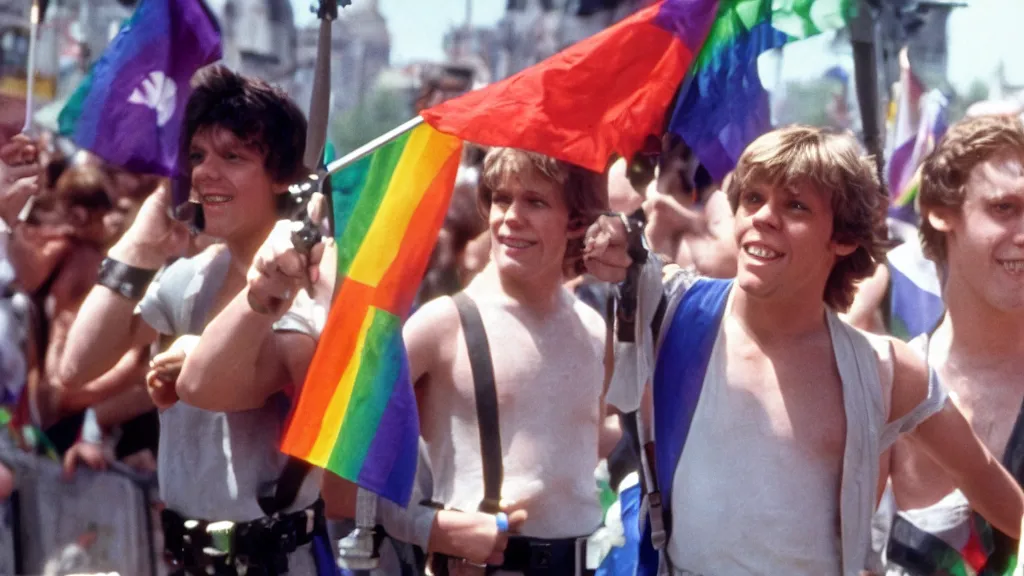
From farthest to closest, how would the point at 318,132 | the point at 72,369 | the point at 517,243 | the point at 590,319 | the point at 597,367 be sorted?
1. the point at 72,369
2. the point at 590,319
3. the point at 597,367
4. the point at 517,243
5. the point at 318,132

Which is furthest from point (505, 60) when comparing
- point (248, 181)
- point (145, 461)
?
point (248, 181)

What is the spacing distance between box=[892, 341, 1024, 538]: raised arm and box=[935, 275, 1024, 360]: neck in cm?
46

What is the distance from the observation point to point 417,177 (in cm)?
364

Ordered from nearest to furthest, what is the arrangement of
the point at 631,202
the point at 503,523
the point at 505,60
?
the point at 503,523 → the point at 631,202 → the point at 505,60

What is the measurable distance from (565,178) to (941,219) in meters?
1.00

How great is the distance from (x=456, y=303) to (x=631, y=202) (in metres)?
1.49

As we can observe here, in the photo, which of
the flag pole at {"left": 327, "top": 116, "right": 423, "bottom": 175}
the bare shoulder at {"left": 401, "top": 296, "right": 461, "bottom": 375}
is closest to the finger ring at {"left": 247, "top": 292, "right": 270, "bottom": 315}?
the flag pole at {"left": 327, "top": 116, "right": 423, "bottom": 175}

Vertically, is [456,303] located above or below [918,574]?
above

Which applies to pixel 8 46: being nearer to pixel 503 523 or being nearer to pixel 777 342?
pixel 503 523

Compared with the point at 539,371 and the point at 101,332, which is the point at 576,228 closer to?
the point at 539,371

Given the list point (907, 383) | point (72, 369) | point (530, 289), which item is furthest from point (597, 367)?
point (72, 369)

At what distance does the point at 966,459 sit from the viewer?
3.37 meters

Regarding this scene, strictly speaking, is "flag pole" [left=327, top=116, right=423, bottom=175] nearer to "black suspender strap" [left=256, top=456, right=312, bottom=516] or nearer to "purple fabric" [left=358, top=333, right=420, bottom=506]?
"purple fabric" [left=358, top=333, right=420, bottom=506]

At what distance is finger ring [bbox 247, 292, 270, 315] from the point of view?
3.31 m
